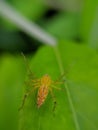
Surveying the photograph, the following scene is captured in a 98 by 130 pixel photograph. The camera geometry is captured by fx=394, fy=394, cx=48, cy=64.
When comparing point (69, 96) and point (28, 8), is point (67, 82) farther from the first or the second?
point (28, 8)

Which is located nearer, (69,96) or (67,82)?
(69,96)

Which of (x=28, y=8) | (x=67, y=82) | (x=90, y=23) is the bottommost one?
(x=67, y=82)

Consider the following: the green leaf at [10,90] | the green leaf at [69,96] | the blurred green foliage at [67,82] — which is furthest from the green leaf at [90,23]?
the green leaf at [10,90]

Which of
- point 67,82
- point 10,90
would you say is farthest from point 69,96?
point 10,90

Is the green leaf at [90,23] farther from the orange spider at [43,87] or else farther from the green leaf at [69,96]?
the orange spider at [43,87]

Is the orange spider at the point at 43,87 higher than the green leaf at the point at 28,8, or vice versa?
the green leaf at the point at 28,8

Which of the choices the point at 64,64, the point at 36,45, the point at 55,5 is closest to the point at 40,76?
the point at 64,64

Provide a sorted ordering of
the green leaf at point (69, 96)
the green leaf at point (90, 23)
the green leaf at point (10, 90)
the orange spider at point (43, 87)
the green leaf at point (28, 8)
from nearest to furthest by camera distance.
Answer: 1. the green leaf at point (69, 96)
2. the orange spider at point (43, 87)
3. the green leaf at point (10, 90)
4. the green leaf at point (90, 23)
5. the green leaf at point (28, 8)

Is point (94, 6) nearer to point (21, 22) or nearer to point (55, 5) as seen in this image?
point (21, 22)
